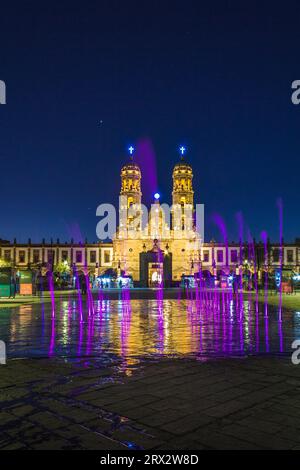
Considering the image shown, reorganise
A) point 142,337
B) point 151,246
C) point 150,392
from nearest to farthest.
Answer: point 150,392 → point 142,337 → point 151,246

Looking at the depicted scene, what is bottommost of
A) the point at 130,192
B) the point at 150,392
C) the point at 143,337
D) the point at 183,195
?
the point at 143,337

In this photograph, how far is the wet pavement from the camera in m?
3.45

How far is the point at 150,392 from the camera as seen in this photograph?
477 centimetres

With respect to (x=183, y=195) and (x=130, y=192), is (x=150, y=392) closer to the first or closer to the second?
(x=183, y=195)

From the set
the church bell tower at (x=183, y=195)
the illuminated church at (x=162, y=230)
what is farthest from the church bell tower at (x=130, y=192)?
the church bell tower at (x=183, y=195)

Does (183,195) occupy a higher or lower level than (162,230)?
higher

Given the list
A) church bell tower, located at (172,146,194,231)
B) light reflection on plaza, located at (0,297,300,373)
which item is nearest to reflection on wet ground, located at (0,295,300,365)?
light reflection on plaza, located at (0,297,300,373)

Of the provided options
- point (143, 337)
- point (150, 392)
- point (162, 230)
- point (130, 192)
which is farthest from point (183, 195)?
point (150, 392)

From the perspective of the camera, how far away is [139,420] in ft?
A: 12.6

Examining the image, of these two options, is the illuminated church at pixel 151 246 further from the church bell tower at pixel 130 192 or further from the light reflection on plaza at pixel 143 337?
the light reflection on plaza at pixel 143 337

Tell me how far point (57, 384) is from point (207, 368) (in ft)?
6.75

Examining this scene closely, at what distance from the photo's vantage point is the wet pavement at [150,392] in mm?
3453
